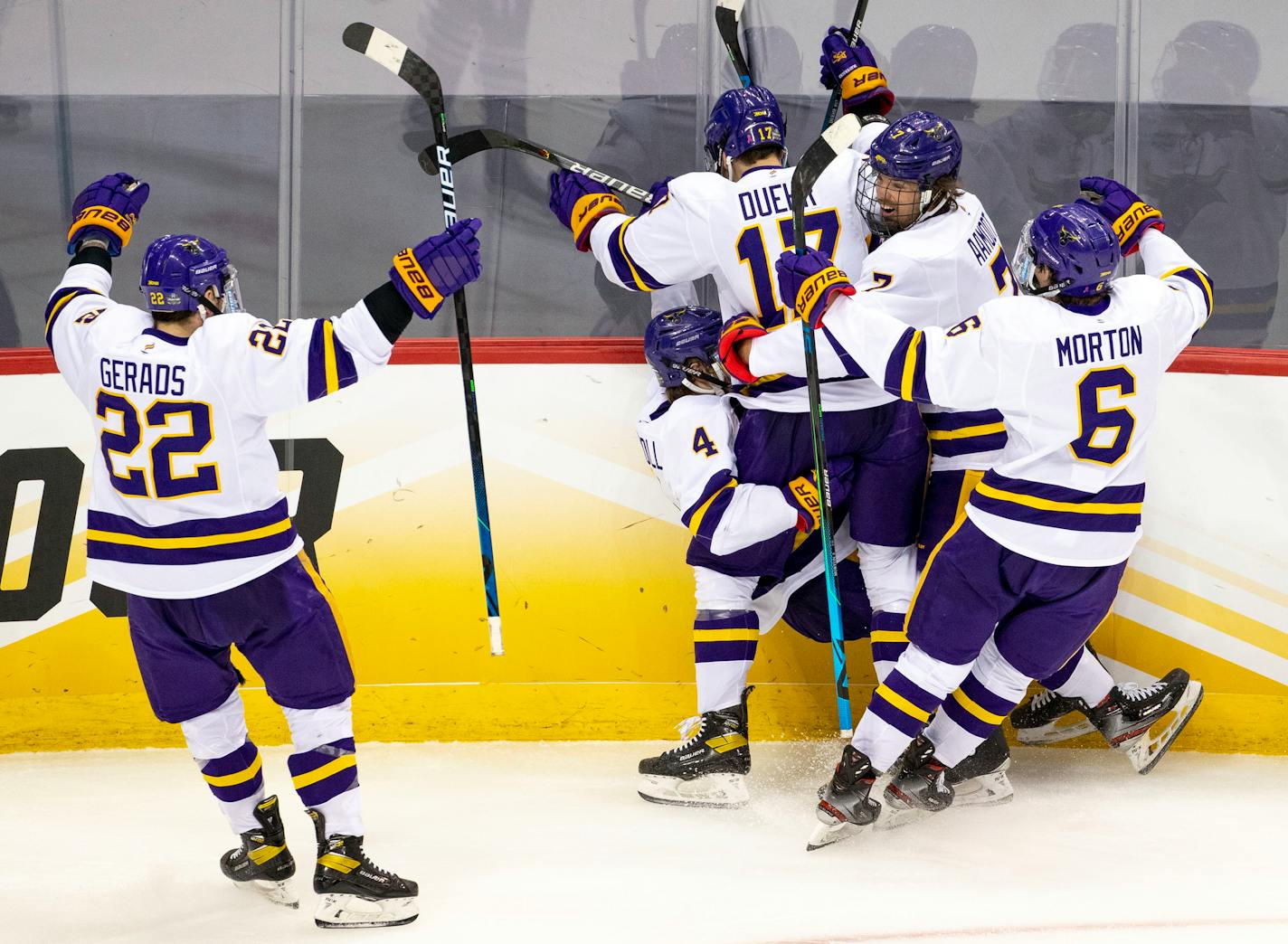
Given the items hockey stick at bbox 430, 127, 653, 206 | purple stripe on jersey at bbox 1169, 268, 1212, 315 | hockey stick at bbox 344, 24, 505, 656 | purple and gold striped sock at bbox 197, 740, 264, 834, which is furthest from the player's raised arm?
purple stripe on jersey at bbox 1169, 268, 1212, 315

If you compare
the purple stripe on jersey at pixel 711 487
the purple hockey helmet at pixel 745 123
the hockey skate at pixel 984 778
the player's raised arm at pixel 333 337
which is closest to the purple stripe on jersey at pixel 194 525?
the player's raised arm at pixel 333 337

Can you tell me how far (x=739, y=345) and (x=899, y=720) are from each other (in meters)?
0.92

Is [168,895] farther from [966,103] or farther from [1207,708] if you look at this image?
[966,103]

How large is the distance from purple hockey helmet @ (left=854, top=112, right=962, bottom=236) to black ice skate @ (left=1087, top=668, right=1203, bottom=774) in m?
1.25

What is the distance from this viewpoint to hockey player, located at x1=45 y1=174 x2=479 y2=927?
8.07 feet

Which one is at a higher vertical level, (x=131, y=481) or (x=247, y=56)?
(x=247, y=56)

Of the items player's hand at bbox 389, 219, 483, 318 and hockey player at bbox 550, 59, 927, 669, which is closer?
player's hand at bbox 389, 219, 483, 318

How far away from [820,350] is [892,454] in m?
0.31

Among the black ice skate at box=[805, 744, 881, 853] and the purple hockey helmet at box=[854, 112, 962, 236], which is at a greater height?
the purple hockey helmet at box=[854, 112, 962, 236]

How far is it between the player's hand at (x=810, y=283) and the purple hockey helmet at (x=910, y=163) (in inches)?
12.7

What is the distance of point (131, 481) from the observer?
2.52 meters

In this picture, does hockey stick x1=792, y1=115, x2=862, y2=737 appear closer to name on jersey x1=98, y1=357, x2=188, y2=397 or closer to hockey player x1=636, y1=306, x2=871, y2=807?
hockey player x1=636, y1=306, x2=871, y2=807

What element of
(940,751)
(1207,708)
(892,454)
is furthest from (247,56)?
(1207,708)

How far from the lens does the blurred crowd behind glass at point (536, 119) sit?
150 inches
